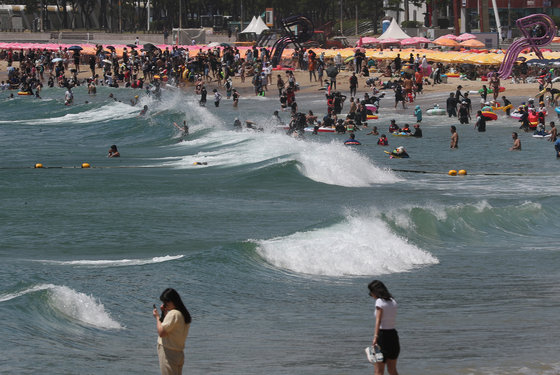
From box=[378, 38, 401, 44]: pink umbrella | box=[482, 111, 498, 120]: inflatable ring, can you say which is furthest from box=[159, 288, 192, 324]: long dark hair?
box=[378, 38, 401, 44]: pink umbrella

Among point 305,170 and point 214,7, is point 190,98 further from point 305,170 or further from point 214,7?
point 214,7

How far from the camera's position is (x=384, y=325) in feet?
31.3

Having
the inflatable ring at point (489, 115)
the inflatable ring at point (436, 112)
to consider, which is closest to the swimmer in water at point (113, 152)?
the inflatable ring at point (436, 112)

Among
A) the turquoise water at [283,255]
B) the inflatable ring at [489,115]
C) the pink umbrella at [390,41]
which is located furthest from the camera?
the pink umbrella at [390,41]

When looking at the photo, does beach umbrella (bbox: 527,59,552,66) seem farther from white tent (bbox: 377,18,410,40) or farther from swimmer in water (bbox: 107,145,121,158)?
swimmer in water (bbox: 107,145,121,158)

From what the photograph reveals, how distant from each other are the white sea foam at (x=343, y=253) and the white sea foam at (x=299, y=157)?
31.7ft

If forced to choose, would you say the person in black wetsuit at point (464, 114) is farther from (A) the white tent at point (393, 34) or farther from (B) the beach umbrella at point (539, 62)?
Answer: (A) the white tent at point (393, 34)

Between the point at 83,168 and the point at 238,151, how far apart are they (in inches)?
275

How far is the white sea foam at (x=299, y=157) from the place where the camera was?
29688 millimetres

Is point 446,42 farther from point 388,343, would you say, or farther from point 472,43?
point 388,343

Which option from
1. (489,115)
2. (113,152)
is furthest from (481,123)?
(113,152)

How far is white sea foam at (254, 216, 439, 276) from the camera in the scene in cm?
1738

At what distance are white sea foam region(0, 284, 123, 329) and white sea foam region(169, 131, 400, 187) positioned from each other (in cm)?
1543

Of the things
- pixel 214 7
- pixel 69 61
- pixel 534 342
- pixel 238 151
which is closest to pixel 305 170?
pixel 238 151
